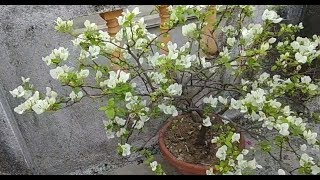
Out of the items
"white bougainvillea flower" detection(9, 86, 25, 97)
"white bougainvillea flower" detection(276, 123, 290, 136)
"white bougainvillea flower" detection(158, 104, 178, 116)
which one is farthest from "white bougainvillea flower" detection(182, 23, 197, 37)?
"white bougainvillea flower" detection(9, 86, 25, 97)

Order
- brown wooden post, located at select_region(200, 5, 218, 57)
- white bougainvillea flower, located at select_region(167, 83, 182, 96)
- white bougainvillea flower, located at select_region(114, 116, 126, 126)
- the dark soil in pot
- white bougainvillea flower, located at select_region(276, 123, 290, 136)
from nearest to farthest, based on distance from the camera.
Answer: white bougainvillea flower, located at select_region(276, 123, 290, 136) < white bougainvillea flower, located at select_region(167, 83, 182, 96) < white bougainvillea flower, located at select_region(114, 116, 126, 126) < brown wooden post, located at select_region(200, 5, 218, 57) < the dark soil in pot

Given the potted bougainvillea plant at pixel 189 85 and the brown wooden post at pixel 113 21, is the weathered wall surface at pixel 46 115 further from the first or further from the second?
the potted bougainvillea plant at pixel 189 85

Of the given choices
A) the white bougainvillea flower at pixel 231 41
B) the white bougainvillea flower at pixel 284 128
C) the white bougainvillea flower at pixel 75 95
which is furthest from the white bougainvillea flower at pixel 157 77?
the white bougainvillea flower at pixel 284 128

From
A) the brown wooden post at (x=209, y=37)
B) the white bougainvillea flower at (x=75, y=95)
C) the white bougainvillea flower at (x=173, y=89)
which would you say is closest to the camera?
the white bougainvillea flower at (x=173, y=89)

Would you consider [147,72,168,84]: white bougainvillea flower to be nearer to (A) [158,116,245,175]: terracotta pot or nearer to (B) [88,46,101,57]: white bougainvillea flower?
(B) [88,46,101,57]: white bougainvillea flower

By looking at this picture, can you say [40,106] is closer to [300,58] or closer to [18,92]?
[18,92]

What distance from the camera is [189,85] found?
2.58 m

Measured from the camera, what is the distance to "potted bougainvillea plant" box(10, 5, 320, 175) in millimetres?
2156

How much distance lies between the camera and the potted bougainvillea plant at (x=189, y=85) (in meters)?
2.16

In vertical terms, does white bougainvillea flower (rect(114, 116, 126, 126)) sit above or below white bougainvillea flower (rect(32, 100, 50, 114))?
below
